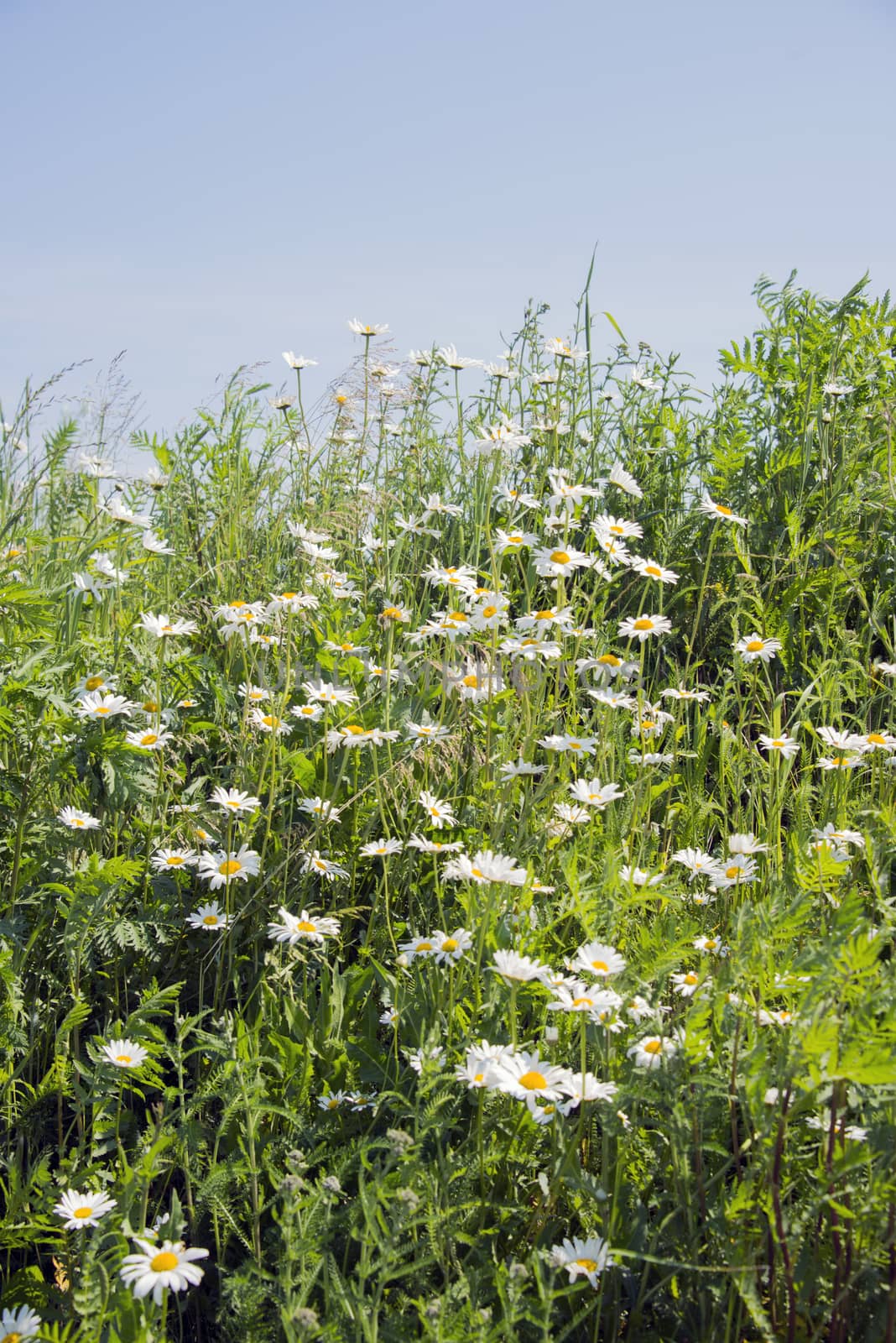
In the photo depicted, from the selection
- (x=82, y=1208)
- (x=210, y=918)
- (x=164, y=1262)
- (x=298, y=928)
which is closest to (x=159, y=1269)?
(x=164, y=1262)

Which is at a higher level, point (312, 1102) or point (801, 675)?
point (801, 675)

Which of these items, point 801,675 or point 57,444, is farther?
point 801,675

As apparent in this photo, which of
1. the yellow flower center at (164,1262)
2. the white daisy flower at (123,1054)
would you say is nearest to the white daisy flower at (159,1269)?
Result: the yellow flower center at (164,1262)

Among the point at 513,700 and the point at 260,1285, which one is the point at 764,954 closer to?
the point at 260,1285

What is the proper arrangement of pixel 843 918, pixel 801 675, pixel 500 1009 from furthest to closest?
pixel 801 675, pixel 500 1009, pixel 843 918

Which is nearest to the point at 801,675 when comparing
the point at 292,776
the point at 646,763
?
the point at 646,763

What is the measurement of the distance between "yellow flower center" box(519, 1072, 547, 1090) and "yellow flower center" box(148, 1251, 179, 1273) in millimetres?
502

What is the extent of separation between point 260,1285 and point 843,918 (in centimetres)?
90

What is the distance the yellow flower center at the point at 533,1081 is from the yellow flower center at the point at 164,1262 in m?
0.50

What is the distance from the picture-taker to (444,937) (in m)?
1.81

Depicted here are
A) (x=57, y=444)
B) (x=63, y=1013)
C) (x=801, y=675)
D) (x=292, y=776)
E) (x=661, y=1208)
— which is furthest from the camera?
(x=801, y=675)

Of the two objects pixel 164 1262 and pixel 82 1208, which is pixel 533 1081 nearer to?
pixel 164 1262

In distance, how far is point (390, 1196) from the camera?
4.47 ft

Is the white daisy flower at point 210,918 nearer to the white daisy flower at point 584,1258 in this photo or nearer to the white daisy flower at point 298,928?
the white daisy flower at point 298,928
